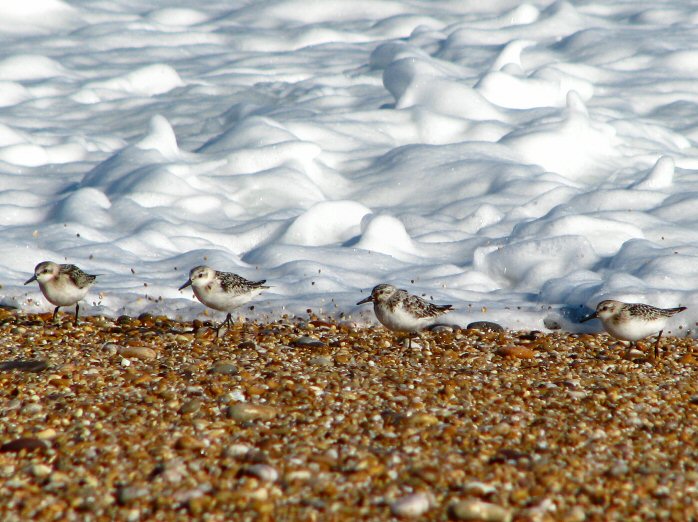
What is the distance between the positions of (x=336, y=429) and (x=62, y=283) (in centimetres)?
334

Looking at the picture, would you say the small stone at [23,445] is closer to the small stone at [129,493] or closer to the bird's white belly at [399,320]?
the small stone at [129,493]

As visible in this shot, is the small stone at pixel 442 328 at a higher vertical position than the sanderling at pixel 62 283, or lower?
lower

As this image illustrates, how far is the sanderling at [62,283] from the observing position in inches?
274

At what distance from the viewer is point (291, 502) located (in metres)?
3.72

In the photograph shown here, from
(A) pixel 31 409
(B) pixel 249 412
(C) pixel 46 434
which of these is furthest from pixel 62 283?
(B) pixel 249 412

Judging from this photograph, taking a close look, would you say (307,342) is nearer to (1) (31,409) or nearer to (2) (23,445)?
(1) (31,409)

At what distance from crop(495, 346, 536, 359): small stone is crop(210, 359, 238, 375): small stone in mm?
2046

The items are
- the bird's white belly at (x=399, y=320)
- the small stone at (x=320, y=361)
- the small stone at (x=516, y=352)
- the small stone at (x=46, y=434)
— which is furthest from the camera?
the bird's white belly at (x=399, y=320)

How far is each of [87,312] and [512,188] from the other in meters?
6.06

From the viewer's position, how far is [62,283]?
274 inches

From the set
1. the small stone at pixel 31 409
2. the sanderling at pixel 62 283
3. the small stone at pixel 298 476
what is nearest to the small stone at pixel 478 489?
the small stone at pixel 298 476

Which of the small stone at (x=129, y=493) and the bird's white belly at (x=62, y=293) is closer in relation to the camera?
the small stone at (x=129, y=493)

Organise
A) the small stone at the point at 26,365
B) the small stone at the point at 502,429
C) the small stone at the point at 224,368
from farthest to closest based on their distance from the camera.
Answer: the small stone at the point at 224,368
the small stone at the point at 26,365
the small stone at the point at 502,429

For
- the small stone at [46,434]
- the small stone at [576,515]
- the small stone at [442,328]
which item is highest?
the small stone at [46,434]
